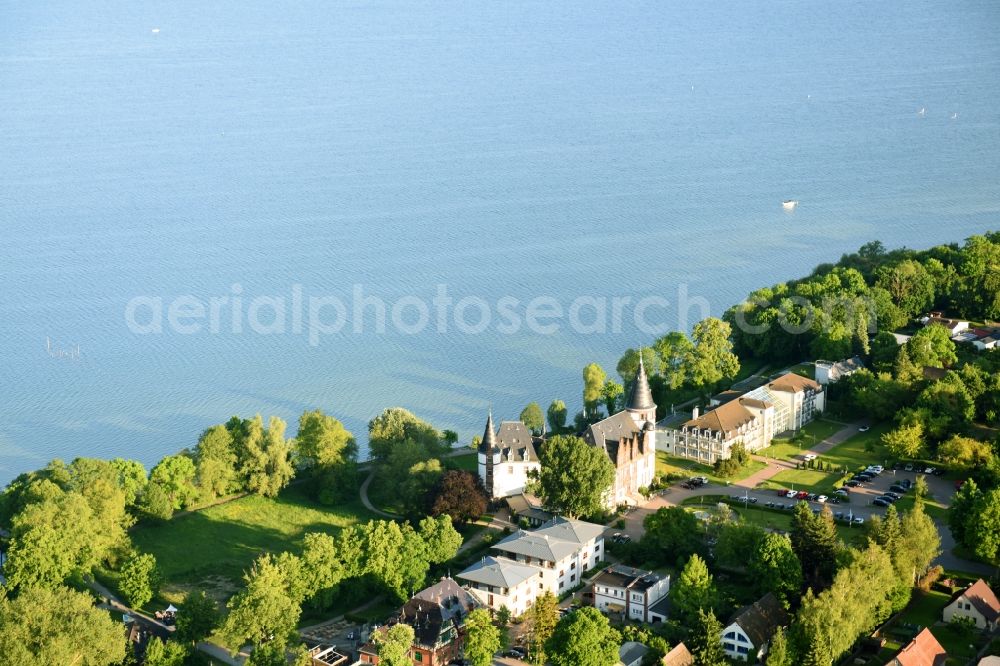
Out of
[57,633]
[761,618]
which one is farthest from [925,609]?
[57,633]

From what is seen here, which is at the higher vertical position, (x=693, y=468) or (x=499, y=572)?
(x=693, y=468)

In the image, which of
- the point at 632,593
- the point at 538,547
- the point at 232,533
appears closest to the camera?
the point at 632,593

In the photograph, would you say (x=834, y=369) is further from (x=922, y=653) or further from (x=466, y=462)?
(x=922, y=653)

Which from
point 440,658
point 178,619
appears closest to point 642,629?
point 440,658

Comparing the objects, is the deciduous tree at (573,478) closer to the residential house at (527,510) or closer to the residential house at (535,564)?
the residential house at (527,510)

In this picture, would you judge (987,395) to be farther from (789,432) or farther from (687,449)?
(687,449)

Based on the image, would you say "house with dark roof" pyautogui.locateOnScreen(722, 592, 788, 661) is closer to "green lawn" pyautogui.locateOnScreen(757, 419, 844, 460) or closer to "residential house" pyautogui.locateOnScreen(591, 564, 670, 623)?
"residential house" pyautogui.locateOnScreen(591, 564, 670, 623)

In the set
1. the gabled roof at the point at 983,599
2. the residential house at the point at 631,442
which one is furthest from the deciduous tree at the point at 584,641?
the residential house at the point at 631,442
